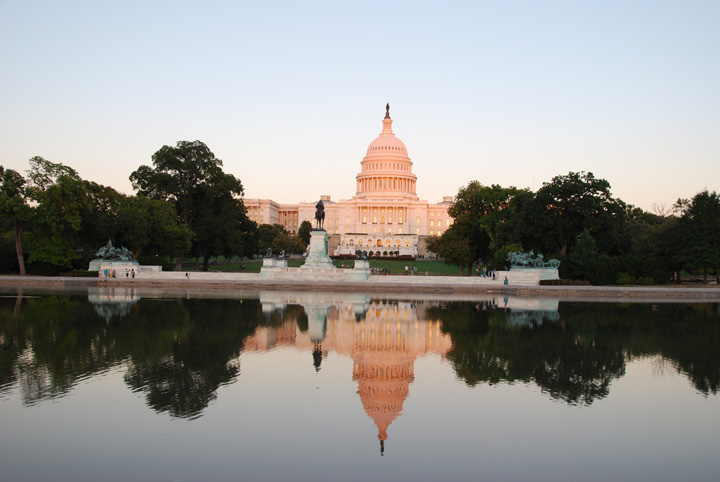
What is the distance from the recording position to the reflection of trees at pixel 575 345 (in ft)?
40.6

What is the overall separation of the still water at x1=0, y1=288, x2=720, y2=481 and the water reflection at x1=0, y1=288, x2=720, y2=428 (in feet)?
0.28

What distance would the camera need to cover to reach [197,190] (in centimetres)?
5425

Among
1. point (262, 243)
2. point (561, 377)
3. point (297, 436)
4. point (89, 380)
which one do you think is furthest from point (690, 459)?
point (262, 243)

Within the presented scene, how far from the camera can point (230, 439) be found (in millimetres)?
8359

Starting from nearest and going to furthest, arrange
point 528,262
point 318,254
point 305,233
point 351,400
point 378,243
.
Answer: point 351,400
point 528,262
point 318,254
point 305,233
point 378,243

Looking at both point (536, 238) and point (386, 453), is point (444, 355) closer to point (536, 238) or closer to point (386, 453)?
point (386, 453)

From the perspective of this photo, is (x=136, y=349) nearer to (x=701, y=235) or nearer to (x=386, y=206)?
(x=701, y=235)

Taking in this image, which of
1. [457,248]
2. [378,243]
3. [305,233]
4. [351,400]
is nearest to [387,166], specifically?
[378,243]

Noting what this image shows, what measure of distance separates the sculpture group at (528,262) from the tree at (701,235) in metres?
9.47

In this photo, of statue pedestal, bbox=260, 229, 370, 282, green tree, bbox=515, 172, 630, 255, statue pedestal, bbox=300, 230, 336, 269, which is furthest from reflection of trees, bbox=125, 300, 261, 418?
green tree, bbox=515, 172, 630, 255

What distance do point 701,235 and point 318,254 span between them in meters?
28.3

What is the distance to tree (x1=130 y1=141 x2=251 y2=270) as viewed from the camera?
170 feet

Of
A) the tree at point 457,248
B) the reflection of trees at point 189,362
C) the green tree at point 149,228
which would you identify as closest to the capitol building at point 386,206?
the tree at point 457,248

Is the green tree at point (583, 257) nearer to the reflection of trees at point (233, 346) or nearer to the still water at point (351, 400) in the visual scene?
the reflection of trees at point (233, 346)
